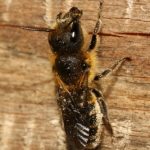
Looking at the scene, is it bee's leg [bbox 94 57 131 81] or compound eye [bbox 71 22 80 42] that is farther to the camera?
bee's leg [bbox 94 57 131 81]

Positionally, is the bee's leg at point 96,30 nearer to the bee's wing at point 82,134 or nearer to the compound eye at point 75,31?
the compound eye at point 75,31

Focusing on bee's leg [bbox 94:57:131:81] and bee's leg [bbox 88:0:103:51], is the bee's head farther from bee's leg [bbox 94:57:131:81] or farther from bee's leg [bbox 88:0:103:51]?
bee's leg [bbox 94:57:131:81]

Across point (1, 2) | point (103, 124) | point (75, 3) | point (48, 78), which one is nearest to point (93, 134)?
point (103, 124)

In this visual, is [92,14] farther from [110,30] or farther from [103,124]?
[103,124]

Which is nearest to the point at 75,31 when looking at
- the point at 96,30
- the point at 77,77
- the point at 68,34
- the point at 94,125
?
the point at 68,34

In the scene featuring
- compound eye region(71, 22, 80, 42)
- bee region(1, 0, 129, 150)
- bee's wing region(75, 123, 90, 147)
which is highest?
compound eye region(71, 22, 80, 42)

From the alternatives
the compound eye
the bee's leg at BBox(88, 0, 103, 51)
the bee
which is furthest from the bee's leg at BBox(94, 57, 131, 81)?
the compound eye

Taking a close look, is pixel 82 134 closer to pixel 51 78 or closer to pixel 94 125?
pixel 94 125
